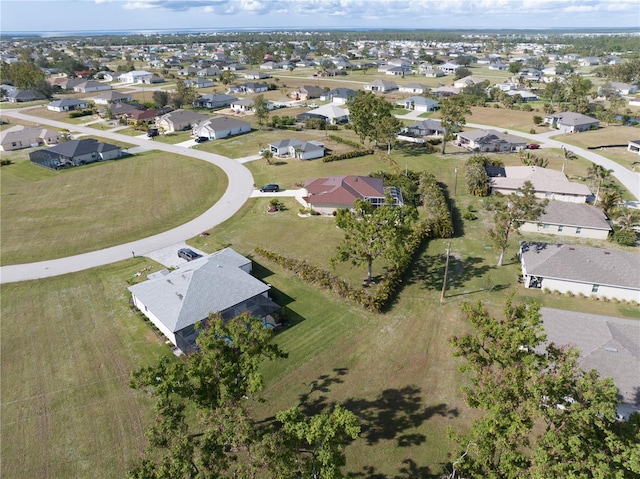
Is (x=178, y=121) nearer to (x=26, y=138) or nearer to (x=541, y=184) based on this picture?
(x=26, y=138)

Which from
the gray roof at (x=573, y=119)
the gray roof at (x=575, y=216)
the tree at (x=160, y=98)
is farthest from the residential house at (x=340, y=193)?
the tree at (x=160, y=98)

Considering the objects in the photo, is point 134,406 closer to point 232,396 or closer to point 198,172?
point 232,396

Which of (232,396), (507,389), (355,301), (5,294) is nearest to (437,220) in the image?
(355,301)

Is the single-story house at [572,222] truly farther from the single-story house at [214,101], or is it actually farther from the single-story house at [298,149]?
the single-story house at [214,101]

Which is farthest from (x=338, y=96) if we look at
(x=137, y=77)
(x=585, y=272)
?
(x=585, y=272)

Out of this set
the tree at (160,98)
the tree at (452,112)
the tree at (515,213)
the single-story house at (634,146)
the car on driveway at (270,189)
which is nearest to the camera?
the tree at (515,213)

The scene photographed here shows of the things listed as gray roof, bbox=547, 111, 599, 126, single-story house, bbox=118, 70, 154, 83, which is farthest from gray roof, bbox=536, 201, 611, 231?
single-story house, bbox=118, 70, 154, 83

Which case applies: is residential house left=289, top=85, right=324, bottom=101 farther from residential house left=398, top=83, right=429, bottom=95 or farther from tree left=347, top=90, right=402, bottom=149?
tree left=347, top=90, right=402, bottom=149
